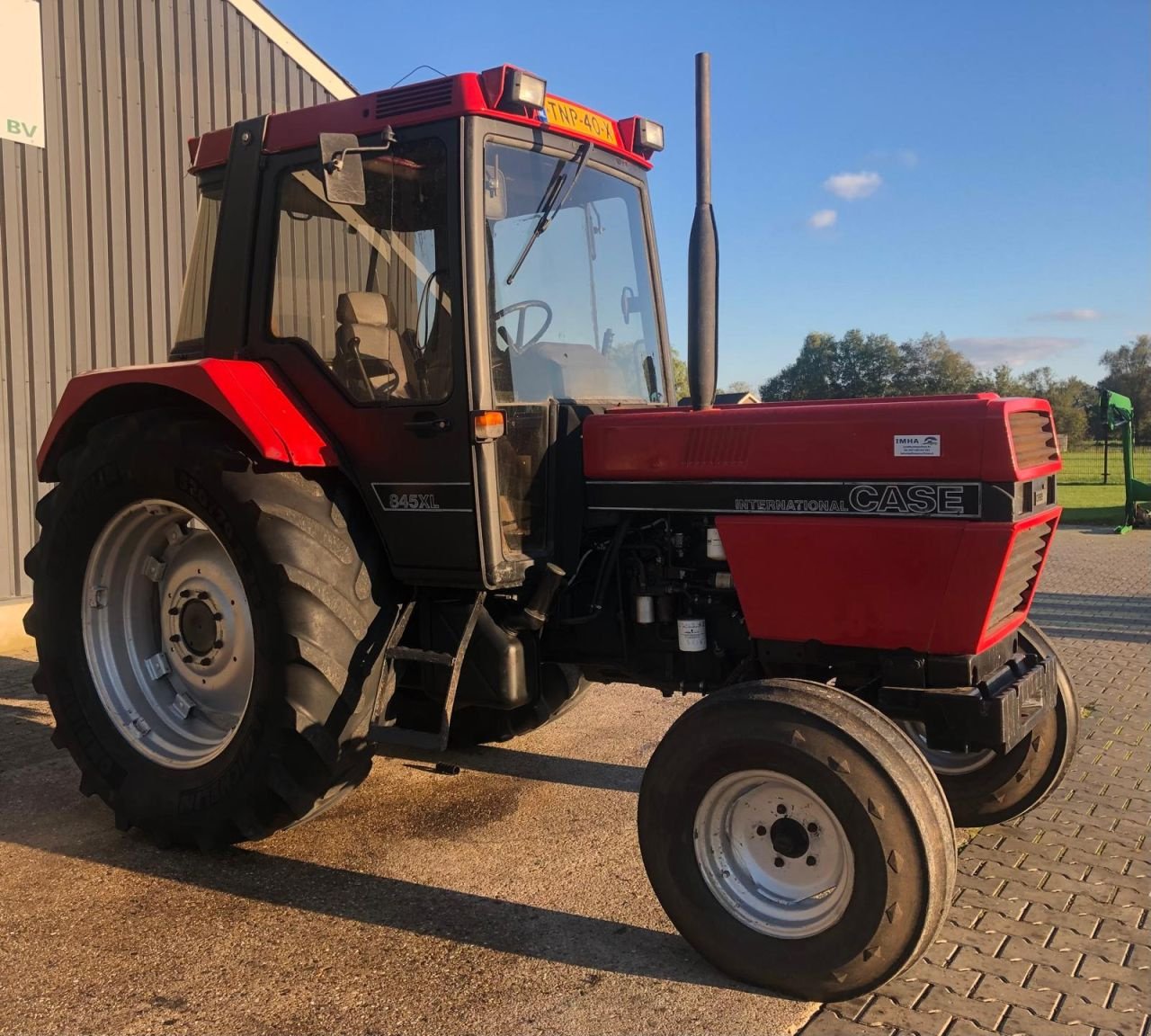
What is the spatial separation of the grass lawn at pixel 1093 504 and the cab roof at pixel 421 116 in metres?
10.9

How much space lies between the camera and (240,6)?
8391 millimetres

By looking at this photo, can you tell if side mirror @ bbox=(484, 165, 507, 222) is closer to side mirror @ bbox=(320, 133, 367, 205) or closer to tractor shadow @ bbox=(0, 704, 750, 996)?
side mirror @ bbox=(320, 133, 367, 205)

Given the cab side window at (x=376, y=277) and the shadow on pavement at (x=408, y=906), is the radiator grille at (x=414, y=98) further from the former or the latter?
the shadow on pavement at (x=408, y=906)

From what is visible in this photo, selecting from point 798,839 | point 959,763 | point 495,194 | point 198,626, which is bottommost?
point 959,763

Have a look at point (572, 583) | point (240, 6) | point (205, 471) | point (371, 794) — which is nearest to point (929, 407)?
point (572, 583)

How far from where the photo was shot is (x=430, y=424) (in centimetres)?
330

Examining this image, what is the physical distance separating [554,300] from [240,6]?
6482 mm

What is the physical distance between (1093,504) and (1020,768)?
Result: 17.9m

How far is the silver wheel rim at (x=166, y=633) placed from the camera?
12.5 ft

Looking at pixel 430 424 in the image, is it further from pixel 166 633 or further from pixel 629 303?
pixel 166 633

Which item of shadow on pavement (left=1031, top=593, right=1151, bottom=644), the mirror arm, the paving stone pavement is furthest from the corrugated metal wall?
shadow on pavement (left=1031, top=593, right=1151, bottom=644)

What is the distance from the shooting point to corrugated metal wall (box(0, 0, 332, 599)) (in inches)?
277

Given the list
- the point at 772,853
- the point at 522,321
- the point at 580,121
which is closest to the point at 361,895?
the point at 772,853

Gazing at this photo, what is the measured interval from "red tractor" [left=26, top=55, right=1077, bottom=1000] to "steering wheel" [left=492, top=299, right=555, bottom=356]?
21 millimetres
